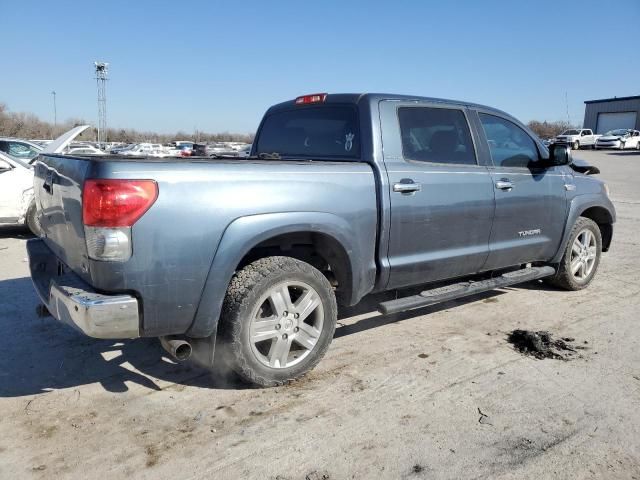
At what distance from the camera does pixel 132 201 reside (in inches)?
104

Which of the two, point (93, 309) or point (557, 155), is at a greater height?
point (557, 155)

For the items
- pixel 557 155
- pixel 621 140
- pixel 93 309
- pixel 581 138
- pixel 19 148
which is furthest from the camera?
pixel 581 138

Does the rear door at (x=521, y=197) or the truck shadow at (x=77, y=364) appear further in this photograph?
the rear door at (x=521, y=197)

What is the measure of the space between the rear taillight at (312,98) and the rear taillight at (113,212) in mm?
2053

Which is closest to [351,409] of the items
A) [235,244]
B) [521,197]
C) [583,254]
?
[235,244]

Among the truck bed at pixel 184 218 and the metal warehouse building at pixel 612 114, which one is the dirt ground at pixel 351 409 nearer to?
the truck bed at pixel 184 218

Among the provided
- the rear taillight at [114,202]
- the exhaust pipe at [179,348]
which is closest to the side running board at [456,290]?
the exhaust pipe at [179,348]

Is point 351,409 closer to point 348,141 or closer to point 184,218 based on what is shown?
point 184,218

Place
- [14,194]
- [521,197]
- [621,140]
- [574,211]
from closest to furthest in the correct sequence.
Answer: [521,197] < [574,211] < [14,194] < [621,140]

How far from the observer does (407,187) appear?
376cm

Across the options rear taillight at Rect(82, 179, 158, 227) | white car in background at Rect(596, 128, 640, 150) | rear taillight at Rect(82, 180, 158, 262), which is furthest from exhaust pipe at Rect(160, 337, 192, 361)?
white car in background at Rect(596, 128, 640, 150)

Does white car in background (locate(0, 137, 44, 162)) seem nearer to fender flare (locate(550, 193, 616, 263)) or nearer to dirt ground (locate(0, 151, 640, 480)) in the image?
dirt ground (locate(0, 151, 640, 480))

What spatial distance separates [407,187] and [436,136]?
74 cm

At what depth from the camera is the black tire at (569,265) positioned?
5410mm
